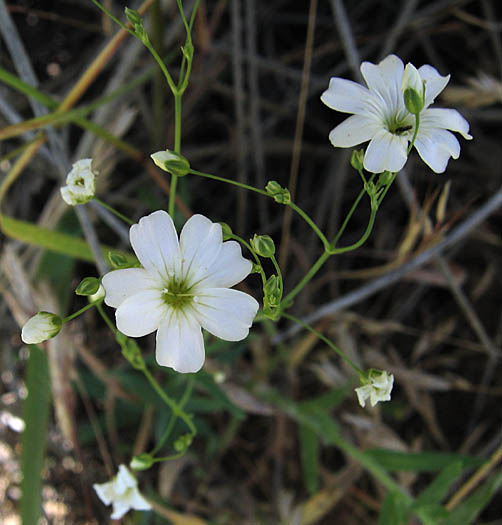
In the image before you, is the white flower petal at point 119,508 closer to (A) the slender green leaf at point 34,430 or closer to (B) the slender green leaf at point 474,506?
(A) the slender green leaf at point 34,430

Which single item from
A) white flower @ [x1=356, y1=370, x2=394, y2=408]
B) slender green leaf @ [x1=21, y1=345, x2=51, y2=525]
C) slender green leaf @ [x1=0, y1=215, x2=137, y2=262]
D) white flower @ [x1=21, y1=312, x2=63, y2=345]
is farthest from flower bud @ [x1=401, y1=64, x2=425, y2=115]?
slender green leaf @ [x1=21, y1=345, x2=51, y2=525]

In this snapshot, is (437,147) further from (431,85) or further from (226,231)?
(226,231)

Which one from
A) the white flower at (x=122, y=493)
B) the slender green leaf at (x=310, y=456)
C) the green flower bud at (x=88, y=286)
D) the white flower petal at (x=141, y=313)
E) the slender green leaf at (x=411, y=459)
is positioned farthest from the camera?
the slender green leaf at (x=310, y=456)

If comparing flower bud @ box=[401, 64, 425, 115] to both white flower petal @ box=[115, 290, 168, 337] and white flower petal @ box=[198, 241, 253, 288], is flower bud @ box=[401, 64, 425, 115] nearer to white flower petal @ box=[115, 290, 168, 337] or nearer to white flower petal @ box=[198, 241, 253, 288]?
white flower petal @ box=[198, 241, 253, 288]

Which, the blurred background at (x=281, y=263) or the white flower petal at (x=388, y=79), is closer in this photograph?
the white flower petal at (x=388, y=79)

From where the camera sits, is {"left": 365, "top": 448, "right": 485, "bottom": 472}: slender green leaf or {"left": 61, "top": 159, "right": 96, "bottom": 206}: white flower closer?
{"left": 61, "top": 159, "right": 96, "bottom": 206}: white flower

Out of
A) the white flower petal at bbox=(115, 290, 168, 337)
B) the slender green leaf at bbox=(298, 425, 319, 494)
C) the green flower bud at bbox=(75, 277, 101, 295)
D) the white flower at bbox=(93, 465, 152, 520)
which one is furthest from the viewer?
the slender green leaf at bbox=(298, 425, 319, 494)

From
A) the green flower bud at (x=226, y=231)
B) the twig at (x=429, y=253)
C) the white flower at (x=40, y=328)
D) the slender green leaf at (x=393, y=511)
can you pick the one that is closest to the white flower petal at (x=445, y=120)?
the green flower bud at (x=226, y=231)
